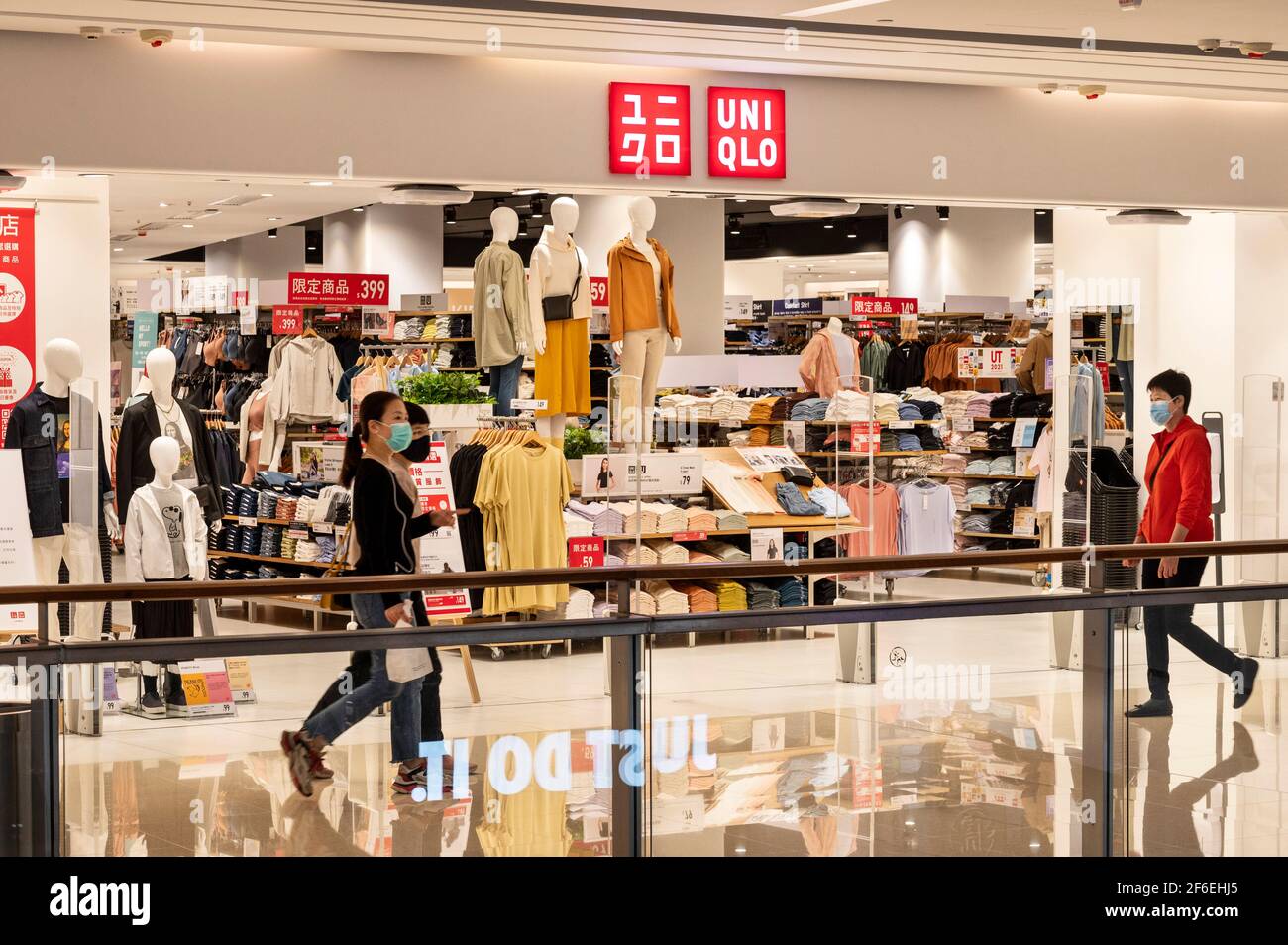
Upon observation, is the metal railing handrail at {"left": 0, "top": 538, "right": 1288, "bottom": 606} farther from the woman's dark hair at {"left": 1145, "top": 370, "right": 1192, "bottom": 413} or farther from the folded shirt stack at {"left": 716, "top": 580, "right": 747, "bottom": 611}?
the folded shirt stack at {"left": 716, "top": 580, "right": 747, "bottom": 611}

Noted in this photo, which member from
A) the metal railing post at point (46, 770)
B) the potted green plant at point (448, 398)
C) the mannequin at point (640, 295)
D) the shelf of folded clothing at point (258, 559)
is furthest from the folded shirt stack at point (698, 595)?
the metal railing post at point (46, 770)

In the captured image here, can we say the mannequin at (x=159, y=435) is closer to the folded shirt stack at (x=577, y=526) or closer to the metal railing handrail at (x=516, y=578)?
the folded shirt stack at (x=577, y=526)

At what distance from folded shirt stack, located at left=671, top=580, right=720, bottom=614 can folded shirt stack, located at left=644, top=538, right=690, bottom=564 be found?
0.15 meters

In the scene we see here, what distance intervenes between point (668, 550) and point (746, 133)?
94.1 inches

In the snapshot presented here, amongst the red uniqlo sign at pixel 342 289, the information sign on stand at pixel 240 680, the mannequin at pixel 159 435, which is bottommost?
the information sign on stand at pixel 240 680

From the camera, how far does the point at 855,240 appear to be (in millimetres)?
26172

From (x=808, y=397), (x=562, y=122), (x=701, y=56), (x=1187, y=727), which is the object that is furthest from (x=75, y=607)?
(x=808, y=397)

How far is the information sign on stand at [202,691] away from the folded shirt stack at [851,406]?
4957 mm

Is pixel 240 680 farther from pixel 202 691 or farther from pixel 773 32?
pixel 773 32

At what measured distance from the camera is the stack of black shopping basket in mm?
8352

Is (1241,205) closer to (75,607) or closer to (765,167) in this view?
(765,167)

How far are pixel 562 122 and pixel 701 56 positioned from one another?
766 millimetres

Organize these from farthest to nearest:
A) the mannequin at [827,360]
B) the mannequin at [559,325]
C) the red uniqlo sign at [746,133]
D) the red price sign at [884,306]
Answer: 1. the red price sign at [884,306]
2. the mannequin at [827,360]
3. the mannequin at [559,325]
4. the red uniqlo sign at [746,133]

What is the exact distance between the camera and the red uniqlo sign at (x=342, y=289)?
12.7m
